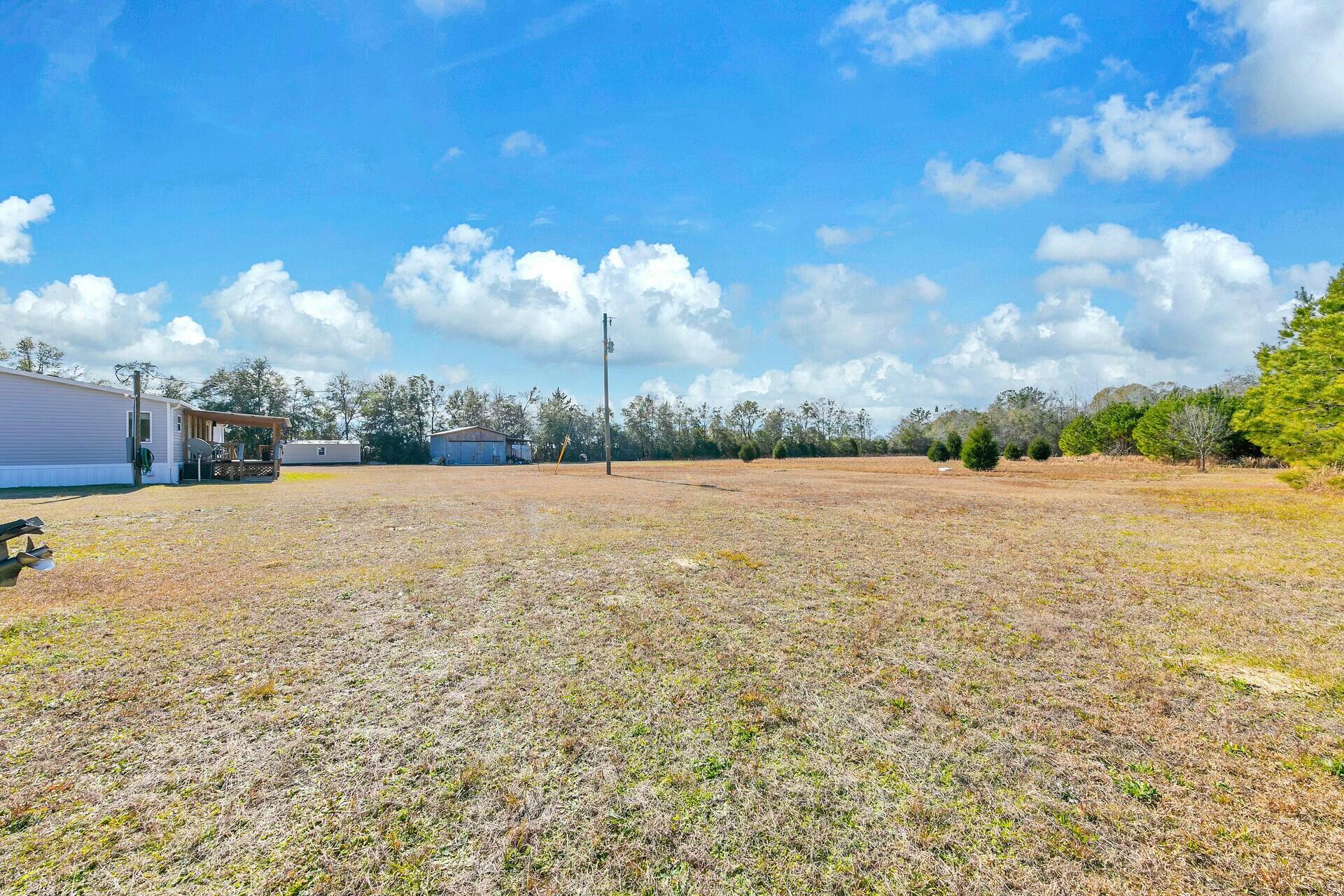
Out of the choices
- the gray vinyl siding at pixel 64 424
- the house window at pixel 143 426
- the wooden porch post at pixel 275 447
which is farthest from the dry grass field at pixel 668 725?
the wooden porch post at pixel 275 447

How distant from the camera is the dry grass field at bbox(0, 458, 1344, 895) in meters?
2.01

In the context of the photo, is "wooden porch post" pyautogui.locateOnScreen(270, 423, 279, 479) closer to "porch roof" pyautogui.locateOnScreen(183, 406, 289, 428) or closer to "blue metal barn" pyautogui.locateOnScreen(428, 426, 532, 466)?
"porch roof" pyautogui.locateOnScreen(183, 406, 289, 428)

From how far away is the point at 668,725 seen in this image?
295 centimetres

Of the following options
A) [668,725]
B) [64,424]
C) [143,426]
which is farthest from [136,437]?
[668,725]

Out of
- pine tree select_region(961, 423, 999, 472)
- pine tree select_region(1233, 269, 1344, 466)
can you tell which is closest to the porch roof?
pine tree select_region(961, 423, 999, 472)

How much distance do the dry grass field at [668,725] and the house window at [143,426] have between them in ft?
53.4

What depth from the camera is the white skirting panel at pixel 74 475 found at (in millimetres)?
16250

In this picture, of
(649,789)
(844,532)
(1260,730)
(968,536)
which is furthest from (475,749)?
(968,536)

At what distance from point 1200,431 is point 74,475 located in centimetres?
4666

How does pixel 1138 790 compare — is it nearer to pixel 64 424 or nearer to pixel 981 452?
pixel 64 424

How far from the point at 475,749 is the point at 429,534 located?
6571 mm

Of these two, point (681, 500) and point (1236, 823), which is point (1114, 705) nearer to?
point (1236, 823)

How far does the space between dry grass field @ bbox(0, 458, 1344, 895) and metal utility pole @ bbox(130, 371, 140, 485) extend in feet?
42.8

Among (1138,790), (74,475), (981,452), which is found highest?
(981,452)
